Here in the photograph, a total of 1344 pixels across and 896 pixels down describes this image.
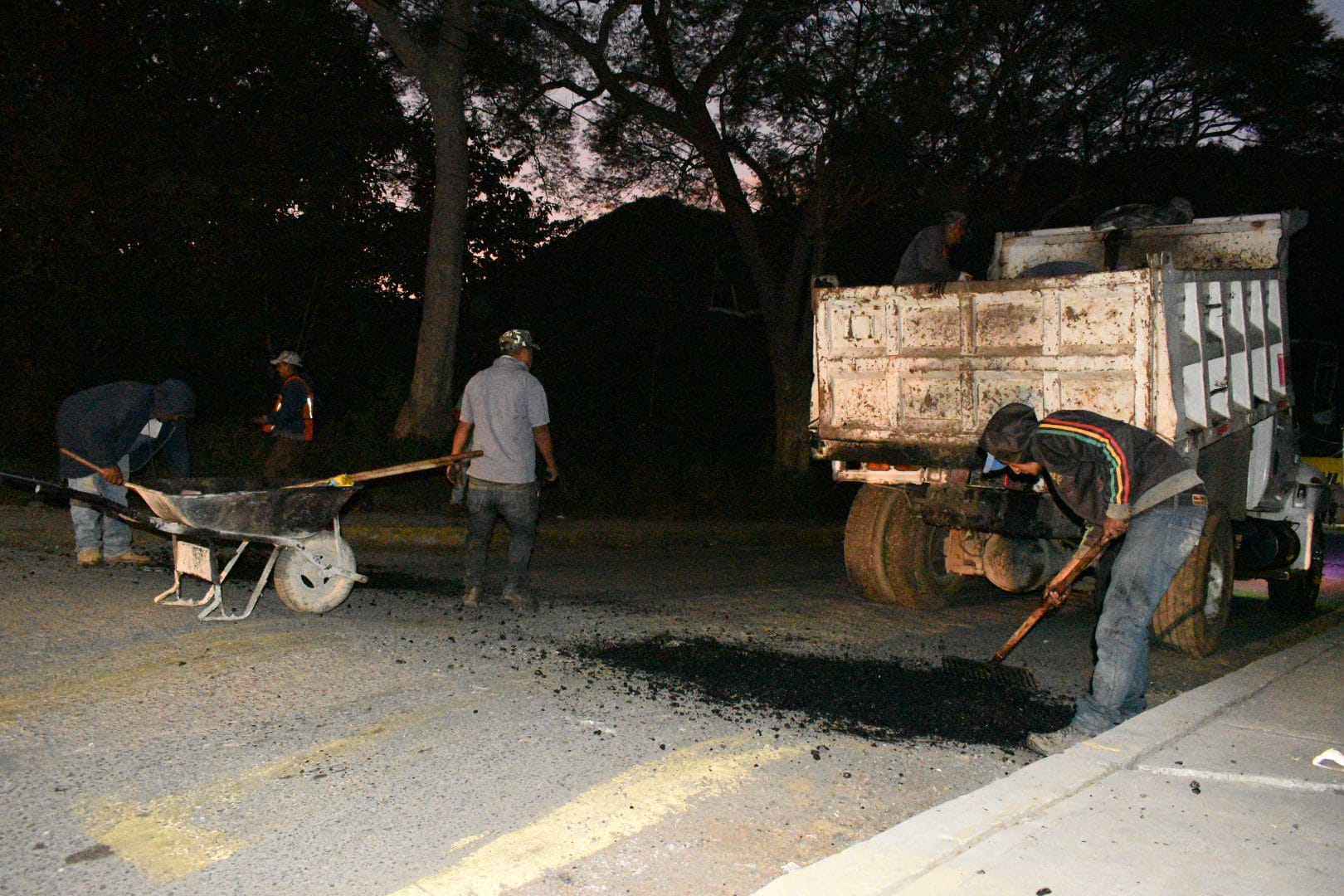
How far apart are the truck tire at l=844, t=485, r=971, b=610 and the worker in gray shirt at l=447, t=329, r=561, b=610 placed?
230 centimetres

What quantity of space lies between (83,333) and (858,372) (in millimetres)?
14800

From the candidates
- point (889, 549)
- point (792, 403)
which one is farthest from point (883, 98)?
point (889, 549)

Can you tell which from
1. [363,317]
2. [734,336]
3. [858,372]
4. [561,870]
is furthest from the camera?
[734,336]

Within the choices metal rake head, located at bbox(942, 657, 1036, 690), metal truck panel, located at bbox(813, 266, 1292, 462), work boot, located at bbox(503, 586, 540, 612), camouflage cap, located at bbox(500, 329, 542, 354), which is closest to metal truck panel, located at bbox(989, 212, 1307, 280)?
metal truck panel, located at bbox(813, 266, 1292, 462)

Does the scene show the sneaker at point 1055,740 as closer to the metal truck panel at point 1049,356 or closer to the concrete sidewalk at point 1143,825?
the concrete sidewalk at point 1143,825

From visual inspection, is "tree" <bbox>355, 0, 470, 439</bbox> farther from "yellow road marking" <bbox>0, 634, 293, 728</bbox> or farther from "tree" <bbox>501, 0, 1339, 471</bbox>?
"yellow road marking" <bbox>0, 634, 293, 728</bbox>

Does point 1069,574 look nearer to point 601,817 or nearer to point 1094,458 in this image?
point 1094,458

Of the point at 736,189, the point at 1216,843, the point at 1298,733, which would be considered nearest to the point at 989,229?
the point at 736,189

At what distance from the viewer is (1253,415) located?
8242mm

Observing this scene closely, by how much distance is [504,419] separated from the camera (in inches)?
303

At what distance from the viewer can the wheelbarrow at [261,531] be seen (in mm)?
6703

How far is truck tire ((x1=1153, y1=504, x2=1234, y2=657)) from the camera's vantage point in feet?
23.8

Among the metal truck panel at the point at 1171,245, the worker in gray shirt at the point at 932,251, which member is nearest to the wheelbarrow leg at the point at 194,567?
the worker in gray shirt at the point at 932,251

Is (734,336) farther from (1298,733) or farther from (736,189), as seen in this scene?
(1298,733)
